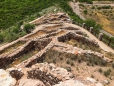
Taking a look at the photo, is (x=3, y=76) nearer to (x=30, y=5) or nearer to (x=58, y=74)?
(x=58, y=74)

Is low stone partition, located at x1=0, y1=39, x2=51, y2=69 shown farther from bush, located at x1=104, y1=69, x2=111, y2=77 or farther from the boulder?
bush, located at x1=104, y1=69, x2=111, y2=77

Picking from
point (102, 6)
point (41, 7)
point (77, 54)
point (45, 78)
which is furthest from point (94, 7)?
point (45, 78)

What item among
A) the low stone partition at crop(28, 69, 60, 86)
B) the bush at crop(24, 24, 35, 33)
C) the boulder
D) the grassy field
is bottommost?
the grassy field

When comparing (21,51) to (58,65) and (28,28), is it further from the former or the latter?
(28,28)

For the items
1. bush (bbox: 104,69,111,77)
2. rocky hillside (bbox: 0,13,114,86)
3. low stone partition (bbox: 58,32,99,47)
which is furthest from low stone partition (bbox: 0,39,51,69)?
bush (bbox: 104,69,111,77)

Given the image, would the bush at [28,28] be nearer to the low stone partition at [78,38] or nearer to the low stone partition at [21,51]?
the low stone partition at [21,51]

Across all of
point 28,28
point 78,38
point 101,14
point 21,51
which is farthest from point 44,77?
point 101,14

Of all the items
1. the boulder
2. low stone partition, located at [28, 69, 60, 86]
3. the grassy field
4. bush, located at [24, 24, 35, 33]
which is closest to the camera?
low stone partition, located at [28, 69, 60, 86]

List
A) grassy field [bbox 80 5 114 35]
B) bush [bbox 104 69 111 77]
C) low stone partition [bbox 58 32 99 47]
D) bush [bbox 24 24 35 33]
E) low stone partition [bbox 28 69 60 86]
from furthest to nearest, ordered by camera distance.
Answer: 1. grassy field [bbox 80 5 114 35]
2. bush [bbox 24 24 35 33]
3. low stone partition [bbox 58 32 99 47]
4. bush [bbox 104 69 111 77]
5. low stone partition [bbox 28 69 60 86]
